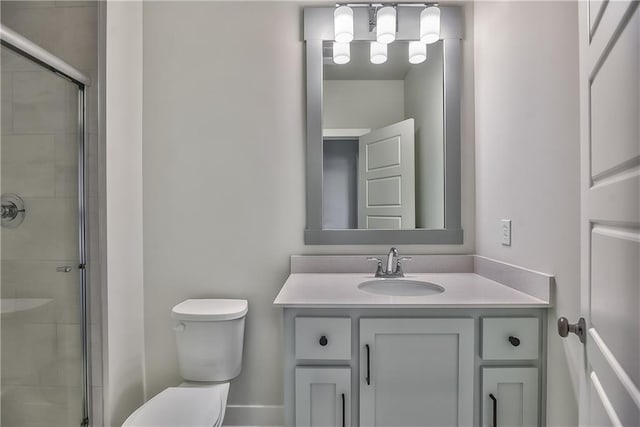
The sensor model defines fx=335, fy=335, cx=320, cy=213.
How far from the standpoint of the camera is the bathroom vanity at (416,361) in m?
1.20

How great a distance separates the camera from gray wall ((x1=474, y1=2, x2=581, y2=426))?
3.50 ft

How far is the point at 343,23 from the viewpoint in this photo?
5.57 feet

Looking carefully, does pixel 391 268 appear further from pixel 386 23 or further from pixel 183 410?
pixel 386 23

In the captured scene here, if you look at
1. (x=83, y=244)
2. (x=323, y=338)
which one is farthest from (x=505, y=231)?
(x=83, y=244)

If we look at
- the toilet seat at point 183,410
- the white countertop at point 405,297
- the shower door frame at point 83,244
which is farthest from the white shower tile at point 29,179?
the white countertop at point 405,297

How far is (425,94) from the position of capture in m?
1.77

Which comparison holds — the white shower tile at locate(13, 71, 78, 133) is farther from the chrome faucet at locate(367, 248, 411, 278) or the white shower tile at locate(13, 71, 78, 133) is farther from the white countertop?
the chrome faucet at locate(367, 248, 411, 278)

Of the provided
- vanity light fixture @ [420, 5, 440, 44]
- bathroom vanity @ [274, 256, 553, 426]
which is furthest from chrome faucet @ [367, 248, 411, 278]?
vanity light fixture @ [420, 5, 440, 44]

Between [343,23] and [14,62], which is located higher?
[343,23]

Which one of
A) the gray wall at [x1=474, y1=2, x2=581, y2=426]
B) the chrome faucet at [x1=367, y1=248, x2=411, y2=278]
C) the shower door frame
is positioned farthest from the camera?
the chrome faucet at [x1=367, y1=248, x2=411, y2=278]

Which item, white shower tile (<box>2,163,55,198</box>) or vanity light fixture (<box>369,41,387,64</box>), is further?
vanity light fixture (<box>369,41,387,64</box>)

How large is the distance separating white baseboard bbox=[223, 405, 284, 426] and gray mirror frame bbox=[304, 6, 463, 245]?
910 mm

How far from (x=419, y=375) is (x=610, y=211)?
83 cm

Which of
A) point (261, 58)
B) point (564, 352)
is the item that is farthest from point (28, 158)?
point (564, 352)
